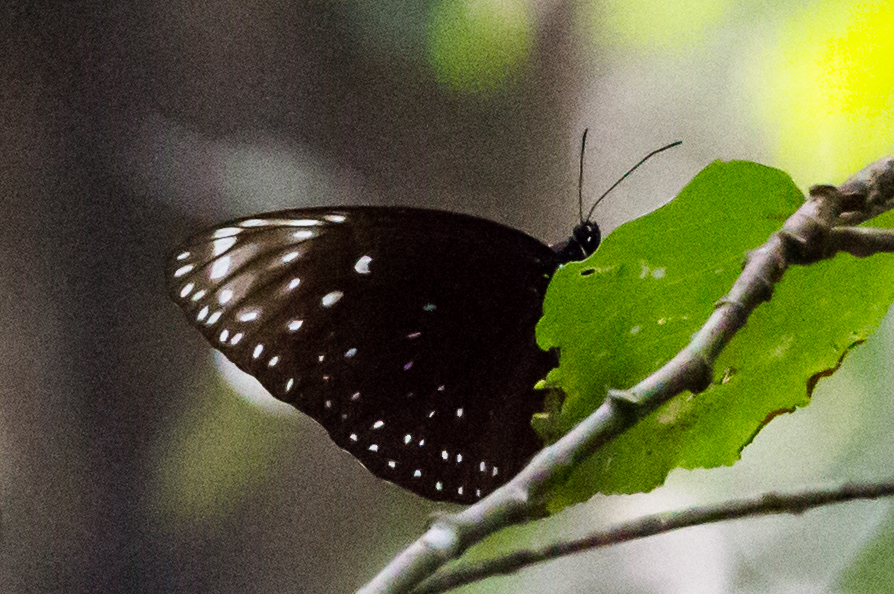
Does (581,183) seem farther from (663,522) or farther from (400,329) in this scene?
(663,522)

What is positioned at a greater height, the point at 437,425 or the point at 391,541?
the point at 437,425

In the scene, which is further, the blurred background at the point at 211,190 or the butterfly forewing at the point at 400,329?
the blurred background at the point at 211,190

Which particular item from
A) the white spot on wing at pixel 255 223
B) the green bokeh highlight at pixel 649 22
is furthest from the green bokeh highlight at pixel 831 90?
the white spot on wing at pixel 255 223

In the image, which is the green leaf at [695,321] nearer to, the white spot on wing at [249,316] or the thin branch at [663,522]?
the thin branch at [663,522]

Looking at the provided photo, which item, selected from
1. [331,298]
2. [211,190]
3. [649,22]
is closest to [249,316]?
[331,298]

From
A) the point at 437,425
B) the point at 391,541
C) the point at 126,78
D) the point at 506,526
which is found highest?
the point at 126,78

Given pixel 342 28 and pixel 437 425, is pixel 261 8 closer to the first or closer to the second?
pixel 342 28

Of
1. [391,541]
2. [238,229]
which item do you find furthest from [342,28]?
[391,541]
